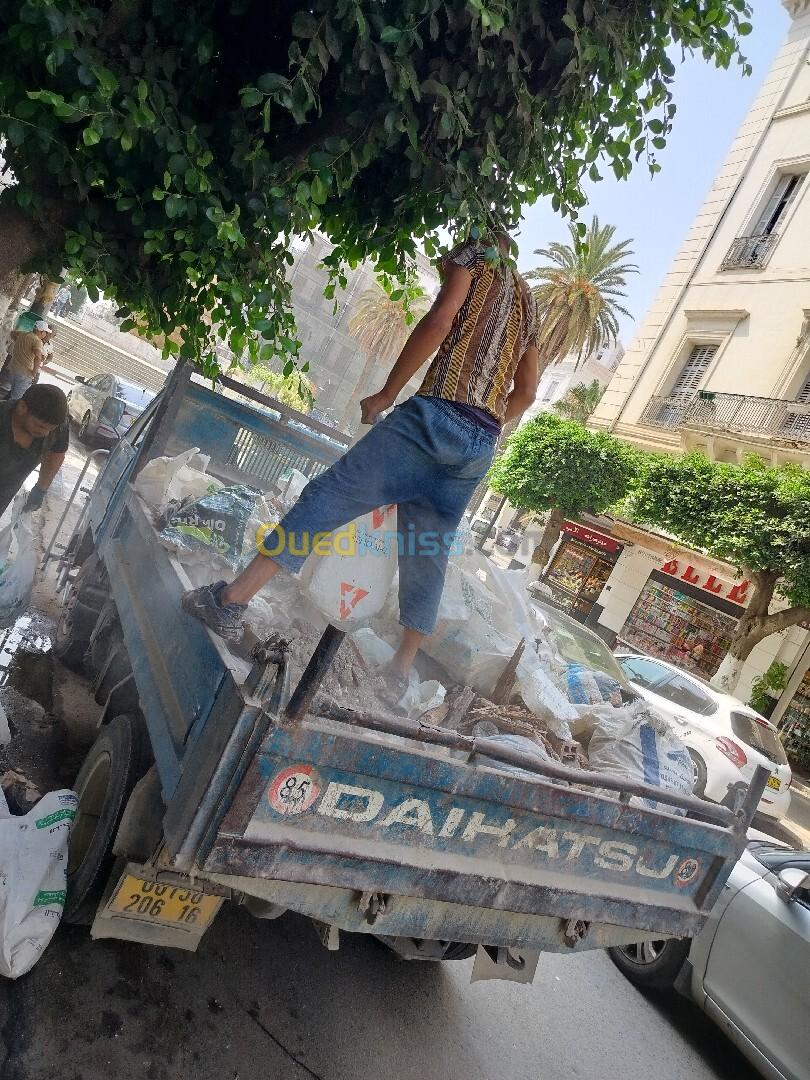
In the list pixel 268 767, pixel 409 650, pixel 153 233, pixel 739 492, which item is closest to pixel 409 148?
pixel 153 233

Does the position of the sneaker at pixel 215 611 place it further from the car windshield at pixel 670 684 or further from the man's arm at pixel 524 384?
the car windshield at pixel 670 684

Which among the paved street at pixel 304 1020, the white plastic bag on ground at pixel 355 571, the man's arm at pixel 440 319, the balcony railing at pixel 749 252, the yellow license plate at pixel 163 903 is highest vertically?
the balcony railing at pixel 749 252

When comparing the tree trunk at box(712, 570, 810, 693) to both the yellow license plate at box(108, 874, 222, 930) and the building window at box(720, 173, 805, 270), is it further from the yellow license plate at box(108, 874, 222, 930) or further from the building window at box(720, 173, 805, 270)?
the yellow license plate at box(108, 874, 222, 930)

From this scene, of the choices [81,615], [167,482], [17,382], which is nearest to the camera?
[167,482]

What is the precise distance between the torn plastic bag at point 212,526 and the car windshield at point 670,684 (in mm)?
6265

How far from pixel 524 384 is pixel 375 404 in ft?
2.57

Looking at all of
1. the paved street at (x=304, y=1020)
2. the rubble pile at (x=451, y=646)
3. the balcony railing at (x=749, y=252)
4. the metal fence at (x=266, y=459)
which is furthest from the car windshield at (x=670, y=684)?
the balcony railing at (x=749, y=252)

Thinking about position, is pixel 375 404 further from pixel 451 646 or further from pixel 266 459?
pixel 266 459

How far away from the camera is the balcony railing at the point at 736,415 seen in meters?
14.3

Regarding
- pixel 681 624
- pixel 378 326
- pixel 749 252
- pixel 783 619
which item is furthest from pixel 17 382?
pixel 378 326

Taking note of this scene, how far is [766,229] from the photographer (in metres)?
17.1

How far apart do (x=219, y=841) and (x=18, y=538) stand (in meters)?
2.53

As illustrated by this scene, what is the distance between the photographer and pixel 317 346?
5872cm

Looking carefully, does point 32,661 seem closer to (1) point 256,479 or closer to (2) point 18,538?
(2) point 18,538
